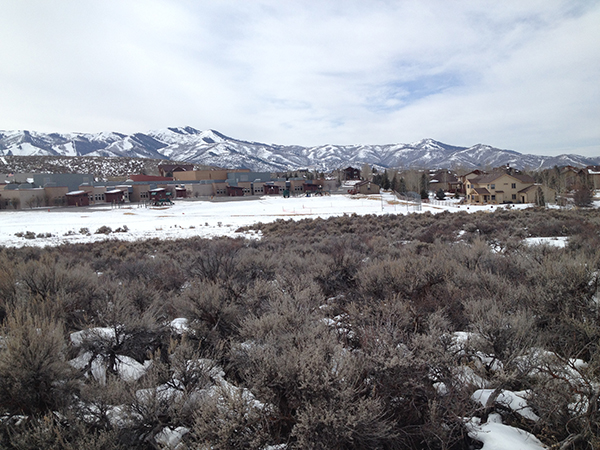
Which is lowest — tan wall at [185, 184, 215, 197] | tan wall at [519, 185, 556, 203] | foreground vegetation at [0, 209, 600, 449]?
foreground vegetation at [0, 209, 600, 449]

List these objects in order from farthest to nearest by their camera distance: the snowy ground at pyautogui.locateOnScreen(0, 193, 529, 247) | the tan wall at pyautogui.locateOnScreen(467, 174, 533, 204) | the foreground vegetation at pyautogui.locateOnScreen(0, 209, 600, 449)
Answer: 1. the tan wall at pyautogui.locateOnScreen(467, 174, 533, 204)
2. the snowy ground at pyautogui.locateOnScreen(0, 193, 529, 247)
3. the foreground vegetation at pyautogui.locateOnScreen(0, 209, 600, 449)

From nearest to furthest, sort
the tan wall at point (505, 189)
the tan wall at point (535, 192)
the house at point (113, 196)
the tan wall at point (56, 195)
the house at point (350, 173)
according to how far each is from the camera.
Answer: the tan wall at point (535, 192) < the tan wall at point (505, 189) < the tan wall at point (56, 195) < the house at point (113, 196) < the house at point (350, 173)

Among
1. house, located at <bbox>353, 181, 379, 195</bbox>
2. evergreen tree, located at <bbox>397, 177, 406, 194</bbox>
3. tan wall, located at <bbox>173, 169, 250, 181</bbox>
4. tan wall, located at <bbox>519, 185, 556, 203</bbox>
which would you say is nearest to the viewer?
tan wall, located at <bbox>519, 185, 556, 203</bbox>

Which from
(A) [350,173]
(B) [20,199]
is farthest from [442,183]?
(B) [20,199]

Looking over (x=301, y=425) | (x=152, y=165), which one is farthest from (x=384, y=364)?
(x=152, y=165)

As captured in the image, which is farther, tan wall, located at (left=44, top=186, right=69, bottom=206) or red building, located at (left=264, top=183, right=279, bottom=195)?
red building, located at (left=264, top=183, right=279, bottom=195)

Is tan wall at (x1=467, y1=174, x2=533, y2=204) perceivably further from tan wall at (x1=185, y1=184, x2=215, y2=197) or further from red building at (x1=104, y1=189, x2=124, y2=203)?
red building at (x1=104, y1=189, x2=124, y2=203)

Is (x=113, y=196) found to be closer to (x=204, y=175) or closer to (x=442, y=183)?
(x=204, y=175)

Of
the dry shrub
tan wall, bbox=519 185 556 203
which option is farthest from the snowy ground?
the dry shrub

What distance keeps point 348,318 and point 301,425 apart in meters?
2.79

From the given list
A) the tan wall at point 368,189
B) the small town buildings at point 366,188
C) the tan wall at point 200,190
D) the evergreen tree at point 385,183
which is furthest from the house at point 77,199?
the evergreen tree at point 385,183

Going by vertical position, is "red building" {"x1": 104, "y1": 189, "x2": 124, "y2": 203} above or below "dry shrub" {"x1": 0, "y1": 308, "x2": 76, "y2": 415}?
above

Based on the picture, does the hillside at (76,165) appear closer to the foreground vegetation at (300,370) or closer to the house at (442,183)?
the house at (442,183)

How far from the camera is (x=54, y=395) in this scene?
3.77m
